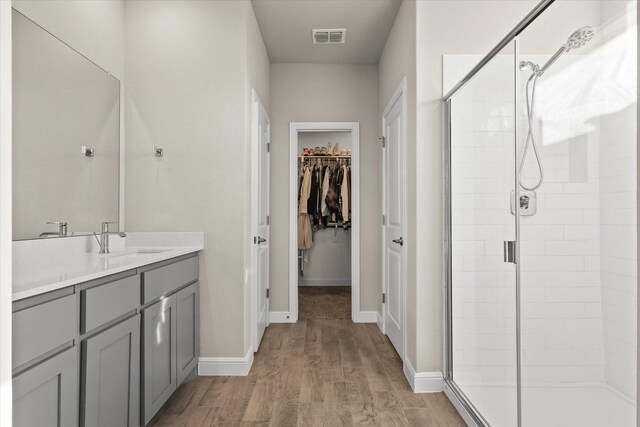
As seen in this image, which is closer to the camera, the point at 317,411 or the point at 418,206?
the point at 317,411

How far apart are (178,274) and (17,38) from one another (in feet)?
4.64

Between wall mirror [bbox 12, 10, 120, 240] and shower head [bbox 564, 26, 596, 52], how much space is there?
7.66ft

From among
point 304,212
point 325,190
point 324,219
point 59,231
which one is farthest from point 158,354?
point 324,219

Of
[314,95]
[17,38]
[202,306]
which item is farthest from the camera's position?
[314,95]

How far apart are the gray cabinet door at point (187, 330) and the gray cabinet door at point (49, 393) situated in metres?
1.03

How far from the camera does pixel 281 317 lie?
4.36 metres

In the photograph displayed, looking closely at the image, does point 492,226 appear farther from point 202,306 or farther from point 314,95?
point 314,95

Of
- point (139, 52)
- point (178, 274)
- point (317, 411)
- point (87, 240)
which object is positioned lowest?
point (317, 411)

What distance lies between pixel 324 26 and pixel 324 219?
10.9 feet

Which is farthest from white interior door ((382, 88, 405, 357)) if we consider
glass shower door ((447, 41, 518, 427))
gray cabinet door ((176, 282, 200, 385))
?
gray cabinet door ((176, 282, 200, 385))

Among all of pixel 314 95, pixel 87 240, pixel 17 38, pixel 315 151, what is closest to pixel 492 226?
pixel 87 240

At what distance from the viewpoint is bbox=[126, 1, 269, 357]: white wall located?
2916mm

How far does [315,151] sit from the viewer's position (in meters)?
6.21

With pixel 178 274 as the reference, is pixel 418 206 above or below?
above
